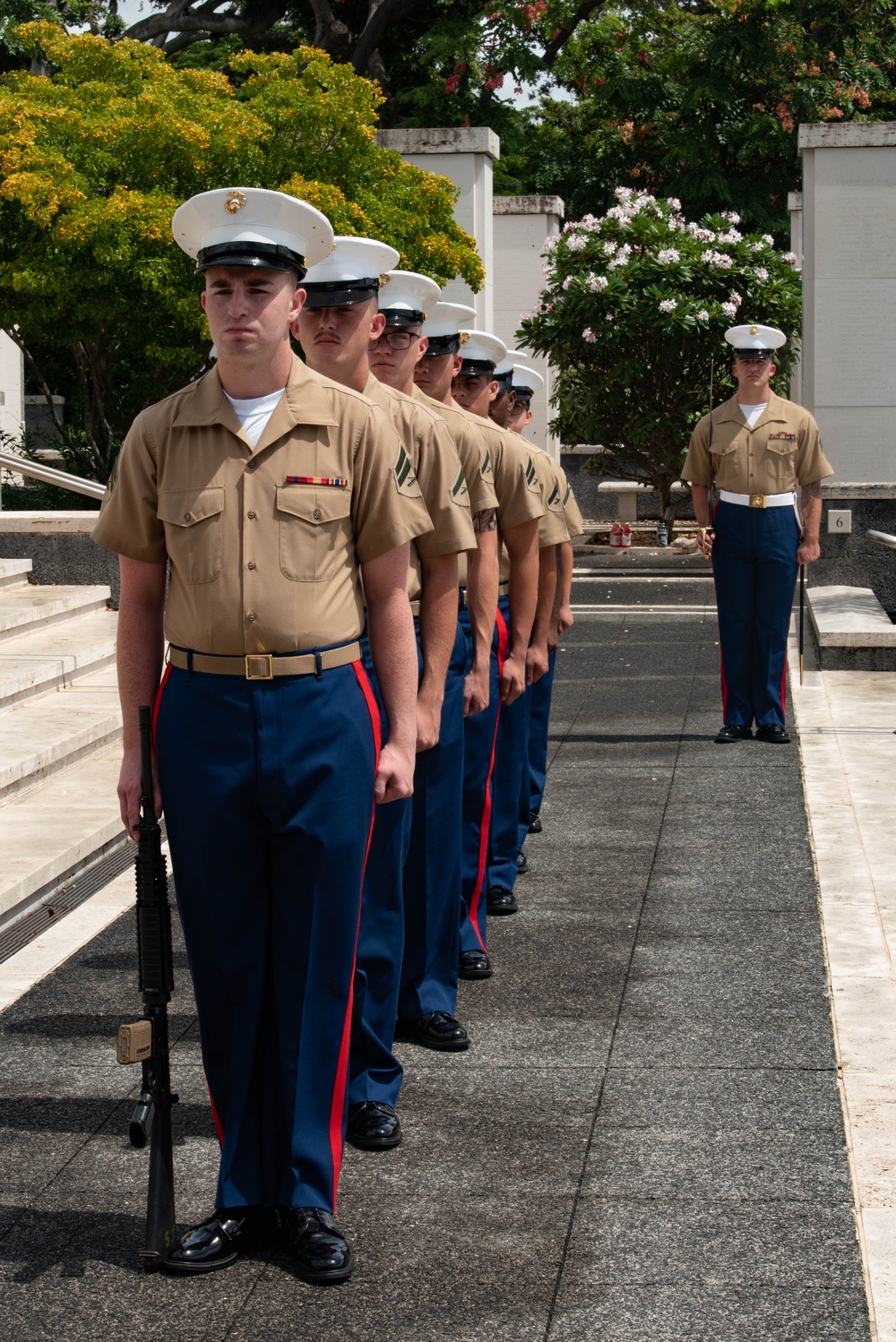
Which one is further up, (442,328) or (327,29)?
(327,29)

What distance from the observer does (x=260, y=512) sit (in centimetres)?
361

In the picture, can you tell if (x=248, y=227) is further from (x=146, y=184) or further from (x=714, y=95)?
(x=714, y=95)

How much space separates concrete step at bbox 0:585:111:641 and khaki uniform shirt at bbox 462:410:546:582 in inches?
234

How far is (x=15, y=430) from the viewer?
27.6 m

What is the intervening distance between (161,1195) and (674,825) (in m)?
4.46

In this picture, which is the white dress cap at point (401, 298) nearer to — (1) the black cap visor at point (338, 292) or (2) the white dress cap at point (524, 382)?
(1) the black cap visor at point (338, 292)

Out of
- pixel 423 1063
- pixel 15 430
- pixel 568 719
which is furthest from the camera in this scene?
pixel 15 430

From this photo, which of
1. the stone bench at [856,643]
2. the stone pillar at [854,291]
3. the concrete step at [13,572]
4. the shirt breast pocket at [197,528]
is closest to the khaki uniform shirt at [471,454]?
the shirt breast pocket at [197,528]

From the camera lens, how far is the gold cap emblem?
3633 millimetres

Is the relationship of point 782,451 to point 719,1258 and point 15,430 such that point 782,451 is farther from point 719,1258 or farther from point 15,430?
point 15,430

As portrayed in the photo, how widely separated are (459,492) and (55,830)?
3355 millimetres

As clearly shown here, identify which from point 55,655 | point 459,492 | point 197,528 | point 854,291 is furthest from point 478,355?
point 854,291

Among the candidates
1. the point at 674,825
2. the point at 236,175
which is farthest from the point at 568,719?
the point at 236,175

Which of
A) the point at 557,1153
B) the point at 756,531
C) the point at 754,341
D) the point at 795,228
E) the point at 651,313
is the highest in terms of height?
the point at 795,228
